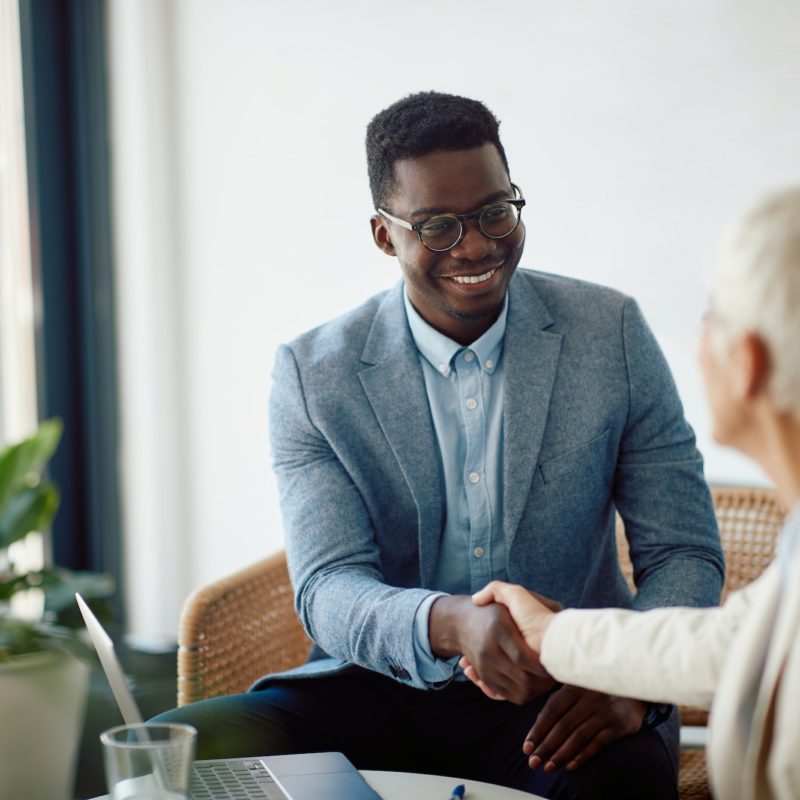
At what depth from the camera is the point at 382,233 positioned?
1.87 m

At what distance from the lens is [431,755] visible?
1723mm

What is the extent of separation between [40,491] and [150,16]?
58.5 inches

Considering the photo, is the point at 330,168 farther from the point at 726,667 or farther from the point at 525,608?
the point at 726,667

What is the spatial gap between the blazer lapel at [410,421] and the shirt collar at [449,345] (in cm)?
2

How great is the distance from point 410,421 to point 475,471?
0.44 ft

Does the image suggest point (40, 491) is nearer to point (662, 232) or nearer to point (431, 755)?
point (431, 755)

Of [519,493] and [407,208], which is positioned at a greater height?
[407,208]

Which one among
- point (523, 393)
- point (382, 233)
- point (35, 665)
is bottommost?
point (35, 665)

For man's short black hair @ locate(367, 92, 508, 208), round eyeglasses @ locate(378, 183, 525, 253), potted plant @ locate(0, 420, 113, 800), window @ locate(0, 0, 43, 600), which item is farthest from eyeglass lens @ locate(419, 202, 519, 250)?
window @ locate(0, 0, 43, 600)

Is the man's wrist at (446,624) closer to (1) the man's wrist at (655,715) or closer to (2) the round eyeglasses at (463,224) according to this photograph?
(1) the man's wrist at (655,715)

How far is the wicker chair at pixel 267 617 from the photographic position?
1.82 meters

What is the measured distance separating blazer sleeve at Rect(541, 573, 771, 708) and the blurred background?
1484 mm

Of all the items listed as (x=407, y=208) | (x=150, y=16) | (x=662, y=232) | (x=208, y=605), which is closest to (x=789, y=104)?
(x=662, y=232)

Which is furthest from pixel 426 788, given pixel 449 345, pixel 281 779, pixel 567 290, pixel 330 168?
pixel 330 168
